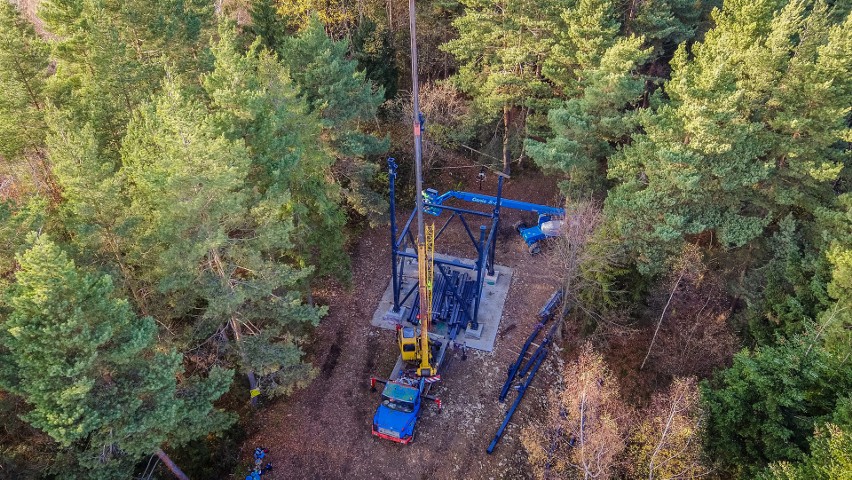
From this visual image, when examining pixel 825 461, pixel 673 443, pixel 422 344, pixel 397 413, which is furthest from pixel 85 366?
pixel 825 461

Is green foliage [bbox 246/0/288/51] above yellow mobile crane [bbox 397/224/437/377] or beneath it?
above

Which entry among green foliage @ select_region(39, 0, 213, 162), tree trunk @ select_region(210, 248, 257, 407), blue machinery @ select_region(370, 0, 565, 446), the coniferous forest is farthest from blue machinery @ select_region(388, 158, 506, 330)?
green foliage @ select_region(39, 0, 213, 162)

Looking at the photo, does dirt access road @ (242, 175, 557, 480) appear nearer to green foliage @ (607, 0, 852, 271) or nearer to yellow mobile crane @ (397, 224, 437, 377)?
yellow mobile crane @ (397, 224, 437, 377)

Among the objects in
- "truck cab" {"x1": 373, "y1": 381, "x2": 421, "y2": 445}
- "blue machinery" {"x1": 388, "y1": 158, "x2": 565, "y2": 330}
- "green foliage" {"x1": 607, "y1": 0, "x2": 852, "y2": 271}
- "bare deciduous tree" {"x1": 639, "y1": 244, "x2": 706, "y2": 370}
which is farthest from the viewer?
"blue machinery" {"x1": 388, "y1": 158, "x2": 565, "y2": 330}

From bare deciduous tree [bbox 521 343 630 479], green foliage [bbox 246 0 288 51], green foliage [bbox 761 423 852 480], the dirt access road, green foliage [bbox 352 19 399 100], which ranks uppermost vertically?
green foliage [bbox 246 0 288 51]

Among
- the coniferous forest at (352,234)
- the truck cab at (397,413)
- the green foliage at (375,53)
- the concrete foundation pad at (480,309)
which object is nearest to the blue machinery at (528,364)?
the coniferous forest at (352,234)

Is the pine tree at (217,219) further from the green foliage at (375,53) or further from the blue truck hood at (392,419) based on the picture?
the green foliage at (375,53)
